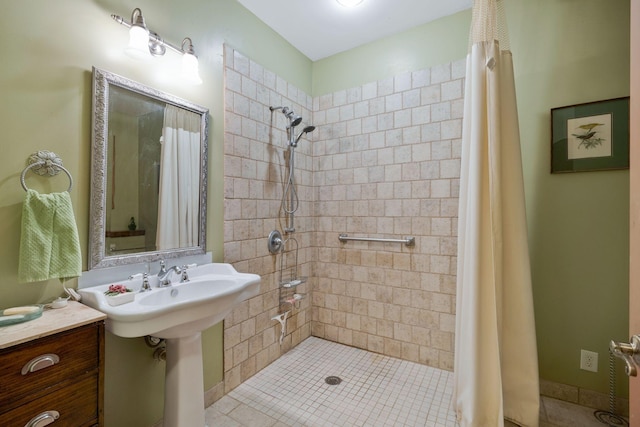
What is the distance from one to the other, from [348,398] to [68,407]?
1504 mm

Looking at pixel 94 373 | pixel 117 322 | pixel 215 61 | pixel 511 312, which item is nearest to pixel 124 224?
pixel 117 322

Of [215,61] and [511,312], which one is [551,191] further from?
[215,61]

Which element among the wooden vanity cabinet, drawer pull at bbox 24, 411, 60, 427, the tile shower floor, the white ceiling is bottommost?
the tile shower floor

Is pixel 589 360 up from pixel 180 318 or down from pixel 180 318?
down

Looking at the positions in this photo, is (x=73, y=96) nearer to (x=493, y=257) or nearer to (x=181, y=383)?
(x=181, y=383)

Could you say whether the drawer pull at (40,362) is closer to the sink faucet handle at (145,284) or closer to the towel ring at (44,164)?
the sink faucet handle at (145,284)

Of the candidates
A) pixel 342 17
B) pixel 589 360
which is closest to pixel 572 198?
pixel 589 360

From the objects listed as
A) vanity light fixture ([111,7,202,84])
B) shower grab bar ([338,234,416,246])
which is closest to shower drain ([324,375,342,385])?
shower grab bar ([338,234,416,246])

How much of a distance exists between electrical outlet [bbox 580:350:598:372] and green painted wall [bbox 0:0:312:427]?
234 cm

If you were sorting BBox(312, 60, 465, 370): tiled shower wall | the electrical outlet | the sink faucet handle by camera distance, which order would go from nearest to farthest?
the sink faucet handle, the electrical outlet, BBox(312, 60, 465, 370): tiled shower wall

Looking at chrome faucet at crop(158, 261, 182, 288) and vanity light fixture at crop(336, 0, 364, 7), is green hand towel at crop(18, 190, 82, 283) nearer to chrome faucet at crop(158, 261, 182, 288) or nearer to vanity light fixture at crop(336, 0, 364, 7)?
chrome faucet at crop(158, 261, 182, 288)

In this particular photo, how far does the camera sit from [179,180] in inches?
67.7

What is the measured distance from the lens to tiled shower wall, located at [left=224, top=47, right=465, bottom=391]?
211cm

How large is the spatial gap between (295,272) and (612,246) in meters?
2.15
